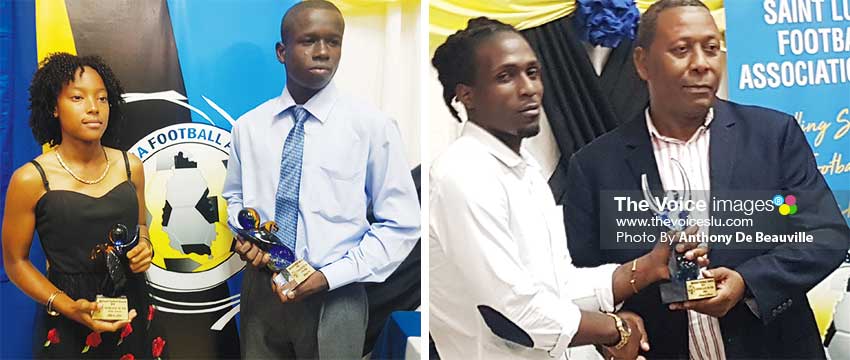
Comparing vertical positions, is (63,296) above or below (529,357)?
above

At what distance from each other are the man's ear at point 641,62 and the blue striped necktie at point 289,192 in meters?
1.15

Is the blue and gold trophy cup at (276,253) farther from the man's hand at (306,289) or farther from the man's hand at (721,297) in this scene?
the man's hand at (721,297)

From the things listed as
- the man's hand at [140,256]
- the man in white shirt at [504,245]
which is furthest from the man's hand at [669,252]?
the man's hand at [140,256]

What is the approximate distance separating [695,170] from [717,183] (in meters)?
0.08

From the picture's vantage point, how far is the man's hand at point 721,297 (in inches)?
128

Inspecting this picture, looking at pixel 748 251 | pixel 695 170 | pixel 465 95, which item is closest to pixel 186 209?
pixel 465 95

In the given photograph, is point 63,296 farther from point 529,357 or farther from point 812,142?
point 812,142

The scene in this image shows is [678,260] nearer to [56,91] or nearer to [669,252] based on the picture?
[669,252]

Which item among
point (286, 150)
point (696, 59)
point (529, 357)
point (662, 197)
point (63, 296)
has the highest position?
point (696, 59)

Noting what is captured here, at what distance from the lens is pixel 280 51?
333cm

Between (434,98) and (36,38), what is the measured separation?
1.34 m

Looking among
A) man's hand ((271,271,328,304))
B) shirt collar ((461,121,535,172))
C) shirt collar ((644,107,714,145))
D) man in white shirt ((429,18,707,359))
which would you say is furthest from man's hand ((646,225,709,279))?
man's hand ((271,271,328,304))

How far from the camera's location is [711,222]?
10.8 ft

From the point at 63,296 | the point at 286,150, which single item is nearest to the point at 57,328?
the point at 63,296
